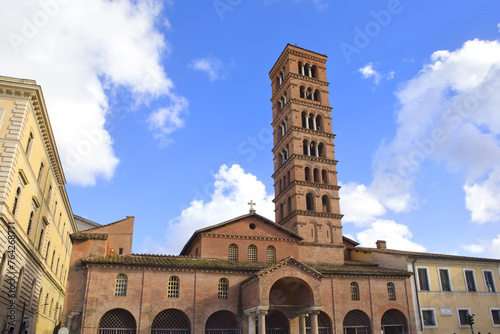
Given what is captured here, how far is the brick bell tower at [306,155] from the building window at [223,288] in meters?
9.88

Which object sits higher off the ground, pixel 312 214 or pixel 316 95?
pixel 316 95

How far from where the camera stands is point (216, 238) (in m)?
35.0

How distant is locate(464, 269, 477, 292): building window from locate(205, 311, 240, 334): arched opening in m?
22.1

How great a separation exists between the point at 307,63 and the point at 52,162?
1177 inches

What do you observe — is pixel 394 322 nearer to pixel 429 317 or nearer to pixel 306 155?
pixel 429 317

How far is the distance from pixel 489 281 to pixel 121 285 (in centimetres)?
3310

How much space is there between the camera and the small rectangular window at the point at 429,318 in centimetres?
3500

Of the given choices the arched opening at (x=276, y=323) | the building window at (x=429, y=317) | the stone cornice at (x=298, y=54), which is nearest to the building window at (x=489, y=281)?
the building window at (x=429, y=317)

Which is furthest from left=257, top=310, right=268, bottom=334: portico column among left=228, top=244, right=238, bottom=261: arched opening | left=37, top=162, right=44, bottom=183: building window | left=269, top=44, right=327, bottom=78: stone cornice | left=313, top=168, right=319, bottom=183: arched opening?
left=269, top=44, right=327, bottom=78: stone cornice

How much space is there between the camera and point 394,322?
3416 cm

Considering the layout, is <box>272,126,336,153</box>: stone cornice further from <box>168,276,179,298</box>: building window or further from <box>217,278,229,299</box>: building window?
<box>168,276,179,298</box>: building window

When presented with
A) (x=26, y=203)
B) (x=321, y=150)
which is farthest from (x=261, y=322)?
(x=321, y=150)

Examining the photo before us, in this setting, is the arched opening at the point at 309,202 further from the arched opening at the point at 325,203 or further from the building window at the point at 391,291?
the building window at the point at 391,291

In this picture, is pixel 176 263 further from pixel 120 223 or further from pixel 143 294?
pixel 120 223
